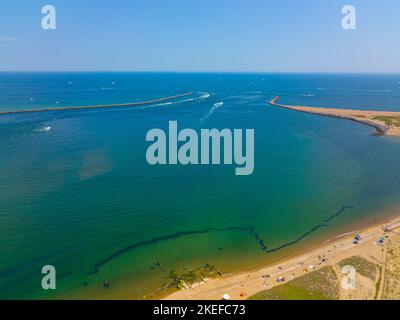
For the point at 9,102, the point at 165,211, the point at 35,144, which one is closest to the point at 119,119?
the point at 35,144

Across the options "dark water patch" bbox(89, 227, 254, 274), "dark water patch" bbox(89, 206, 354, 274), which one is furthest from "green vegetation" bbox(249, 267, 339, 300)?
"dark water patch" bbox(89, 227, 254, 274)

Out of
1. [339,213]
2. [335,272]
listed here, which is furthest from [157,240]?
[339,213]

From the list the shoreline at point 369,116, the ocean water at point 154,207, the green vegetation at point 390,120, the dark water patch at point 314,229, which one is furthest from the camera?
the green vegetation at point 390,120

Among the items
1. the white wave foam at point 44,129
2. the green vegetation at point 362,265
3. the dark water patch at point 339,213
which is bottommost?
the green vegetation at point 362,265

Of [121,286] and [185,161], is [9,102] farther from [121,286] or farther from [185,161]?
[121,286]

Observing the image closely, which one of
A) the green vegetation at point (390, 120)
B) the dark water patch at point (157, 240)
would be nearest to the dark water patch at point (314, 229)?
the dark water patch at point (157, 240)

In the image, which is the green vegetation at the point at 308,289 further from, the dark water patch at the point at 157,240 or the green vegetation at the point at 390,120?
the green vegetation at the point at 390,120
